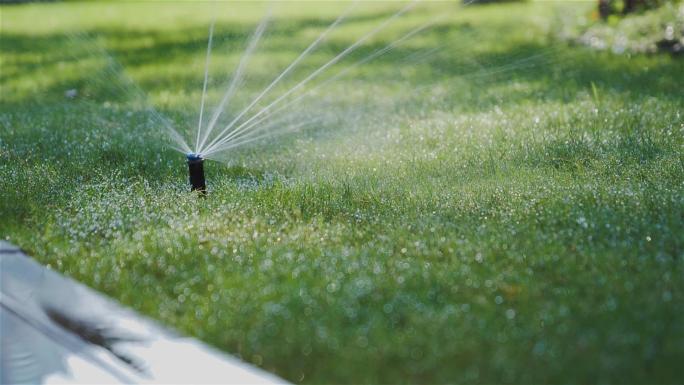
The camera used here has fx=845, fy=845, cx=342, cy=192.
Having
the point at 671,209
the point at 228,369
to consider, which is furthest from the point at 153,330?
the point at 671,209

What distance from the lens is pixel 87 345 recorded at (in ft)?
10.00

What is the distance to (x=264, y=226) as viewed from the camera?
4.03 m

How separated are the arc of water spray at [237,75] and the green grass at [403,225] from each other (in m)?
0.22

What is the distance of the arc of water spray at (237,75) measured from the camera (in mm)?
5762

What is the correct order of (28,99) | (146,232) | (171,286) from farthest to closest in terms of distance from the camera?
(28,99) → (146,232) → (171,286)

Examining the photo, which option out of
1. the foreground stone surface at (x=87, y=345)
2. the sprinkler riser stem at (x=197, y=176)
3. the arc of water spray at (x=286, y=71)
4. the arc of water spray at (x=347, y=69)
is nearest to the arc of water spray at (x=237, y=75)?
the arc of water spray at (x=286, y=71)

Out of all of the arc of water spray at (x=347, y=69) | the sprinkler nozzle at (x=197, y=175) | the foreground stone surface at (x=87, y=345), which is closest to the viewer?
the foreground stone surface at (x=87, y=345)

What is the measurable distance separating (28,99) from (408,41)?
4578 mm

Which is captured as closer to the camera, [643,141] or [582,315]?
[582,315]

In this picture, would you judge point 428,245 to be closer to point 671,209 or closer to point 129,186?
point 671,209

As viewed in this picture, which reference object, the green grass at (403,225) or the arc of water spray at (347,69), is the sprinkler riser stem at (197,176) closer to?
the green grass at (403,225)

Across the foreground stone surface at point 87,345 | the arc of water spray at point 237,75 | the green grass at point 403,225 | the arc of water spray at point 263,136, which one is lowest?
the foreground stone surface at point 87,345

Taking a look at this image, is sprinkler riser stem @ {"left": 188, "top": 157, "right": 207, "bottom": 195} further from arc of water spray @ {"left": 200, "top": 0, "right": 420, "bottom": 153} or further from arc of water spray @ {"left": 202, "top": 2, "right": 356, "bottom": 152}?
arc of water spray @ {"left": 202, "top": 2, "right": 356, "bottom": 152}

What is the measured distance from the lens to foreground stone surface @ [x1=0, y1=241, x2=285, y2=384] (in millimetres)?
2787
